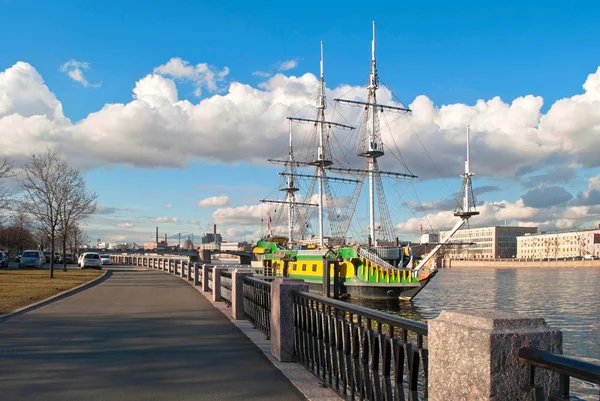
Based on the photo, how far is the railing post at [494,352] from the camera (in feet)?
10.8

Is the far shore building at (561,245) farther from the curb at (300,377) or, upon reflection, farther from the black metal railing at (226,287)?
the curb at (300,377)

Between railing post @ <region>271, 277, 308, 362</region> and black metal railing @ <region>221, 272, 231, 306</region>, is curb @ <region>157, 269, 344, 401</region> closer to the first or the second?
railing post @ <region>271, 277, 308, 362</region>

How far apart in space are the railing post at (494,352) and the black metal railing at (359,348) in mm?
600

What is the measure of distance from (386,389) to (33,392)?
4.11 metres

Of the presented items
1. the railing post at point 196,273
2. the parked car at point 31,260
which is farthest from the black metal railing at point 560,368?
the parked car at point 31,260

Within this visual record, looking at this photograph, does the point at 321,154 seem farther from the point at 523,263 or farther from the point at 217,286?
the point at 523,263

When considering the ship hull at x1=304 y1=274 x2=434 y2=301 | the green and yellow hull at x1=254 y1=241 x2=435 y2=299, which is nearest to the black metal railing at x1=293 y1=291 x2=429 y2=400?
the green and yellow hull at x1=254 y1=241 x2=435 y2=299

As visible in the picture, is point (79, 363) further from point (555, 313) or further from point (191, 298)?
point (555, 313)

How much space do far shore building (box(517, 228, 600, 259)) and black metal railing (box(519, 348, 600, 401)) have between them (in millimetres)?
175273

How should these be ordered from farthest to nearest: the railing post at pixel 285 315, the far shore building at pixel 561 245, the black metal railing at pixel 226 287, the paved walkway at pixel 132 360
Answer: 1. the far shore building at pixel 561 245
2. the black metal railing at pixel 226 287
3. the railing post at pixel 285 315
4. the paved walkway at pixel 132 360

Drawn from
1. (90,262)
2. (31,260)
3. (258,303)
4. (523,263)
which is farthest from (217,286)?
(523,263)

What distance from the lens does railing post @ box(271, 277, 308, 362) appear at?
26.9ft

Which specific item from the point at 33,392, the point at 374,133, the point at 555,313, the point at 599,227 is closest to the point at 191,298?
the point at 33,392

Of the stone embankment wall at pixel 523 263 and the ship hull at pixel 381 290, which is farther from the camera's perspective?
the stone embankment wall at pixel 523 263
